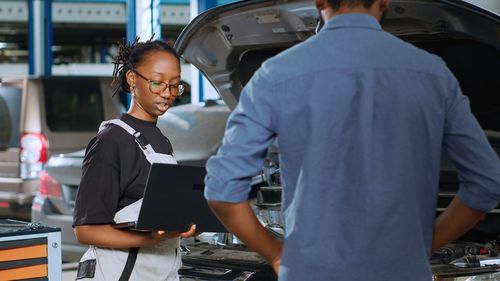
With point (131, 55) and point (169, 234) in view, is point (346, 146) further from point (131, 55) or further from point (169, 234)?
point (131, 55)

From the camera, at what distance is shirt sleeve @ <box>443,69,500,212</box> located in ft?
7.09

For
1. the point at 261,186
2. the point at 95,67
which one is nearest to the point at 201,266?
the point at 261,186

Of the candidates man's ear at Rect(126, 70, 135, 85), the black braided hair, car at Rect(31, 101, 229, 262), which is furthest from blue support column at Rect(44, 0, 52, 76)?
man's ear at Rect(126, 70, 135, 85)

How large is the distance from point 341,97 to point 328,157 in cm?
14

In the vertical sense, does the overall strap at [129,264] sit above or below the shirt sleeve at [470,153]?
below

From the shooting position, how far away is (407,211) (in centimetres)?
208

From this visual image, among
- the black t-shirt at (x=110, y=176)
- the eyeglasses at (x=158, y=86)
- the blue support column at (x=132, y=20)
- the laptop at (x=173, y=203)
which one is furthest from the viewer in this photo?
the blue support column at (x=132, y=20)

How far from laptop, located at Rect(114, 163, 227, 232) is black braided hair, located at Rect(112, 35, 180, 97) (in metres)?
0.44

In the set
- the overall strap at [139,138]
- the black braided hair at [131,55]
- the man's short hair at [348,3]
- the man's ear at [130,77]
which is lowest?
the overall strap at [139,138]

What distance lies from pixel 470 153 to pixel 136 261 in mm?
1153

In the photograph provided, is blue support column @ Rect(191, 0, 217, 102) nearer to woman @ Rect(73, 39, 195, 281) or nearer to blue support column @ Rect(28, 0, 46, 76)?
woman @ Rect(73, 39, 195, 281)

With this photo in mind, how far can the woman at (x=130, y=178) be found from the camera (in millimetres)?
2762

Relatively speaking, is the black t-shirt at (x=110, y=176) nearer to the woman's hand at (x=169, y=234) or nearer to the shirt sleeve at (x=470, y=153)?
the woman's hand at (x=169, y=234)

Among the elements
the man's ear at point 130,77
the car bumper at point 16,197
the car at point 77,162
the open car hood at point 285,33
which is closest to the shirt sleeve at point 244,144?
the man's ear at point 130,77
